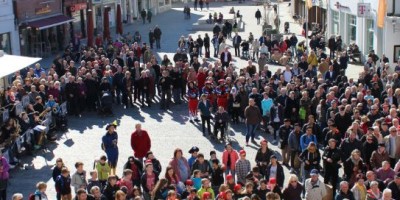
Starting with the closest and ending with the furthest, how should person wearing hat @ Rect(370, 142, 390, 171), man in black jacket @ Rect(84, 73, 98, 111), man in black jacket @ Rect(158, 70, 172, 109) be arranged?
person wearing hat @ Rect(370, 142, 390, 171)
man in black jacket @ Rect(84, 73, 98, 111)
man in black jacket @ Rect(158, 70, 172, 109)

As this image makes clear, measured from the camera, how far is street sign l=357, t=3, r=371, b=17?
1441 inches

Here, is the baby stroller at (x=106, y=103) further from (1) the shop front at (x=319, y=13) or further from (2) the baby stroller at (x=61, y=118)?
(1) the shop front at (x=319, y=13)

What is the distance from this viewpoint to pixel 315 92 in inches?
911

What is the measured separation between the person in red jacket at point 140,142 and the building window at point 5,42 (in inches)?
849

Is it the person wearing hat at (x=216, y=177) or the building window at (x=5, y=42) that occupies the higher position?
the building window at (x=5, y=42)

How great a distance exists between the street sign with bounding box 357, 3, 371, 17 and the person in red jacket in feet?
66.6

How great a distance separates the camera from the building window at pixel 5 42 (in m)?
38.9

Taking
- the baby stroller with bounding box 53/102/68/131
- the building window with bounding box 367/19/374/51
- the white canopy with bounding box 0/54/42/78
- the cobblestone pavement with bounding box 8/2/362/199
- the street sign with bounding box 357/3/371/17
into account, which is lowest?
the cobblestone pavement with bounding box 8/2/362/199

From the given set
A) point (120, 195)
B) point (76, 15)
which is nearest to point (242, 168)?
point (120, 195)

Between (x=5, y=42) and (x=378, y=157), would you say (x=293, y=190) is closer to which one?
(x=378, y=157)

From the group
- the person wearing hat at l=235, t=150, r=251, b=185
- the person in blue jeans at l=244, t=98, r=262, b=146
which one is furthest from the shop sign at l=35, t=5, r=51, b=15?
the person wearing hat at l=235, t=150, r=251, b=185

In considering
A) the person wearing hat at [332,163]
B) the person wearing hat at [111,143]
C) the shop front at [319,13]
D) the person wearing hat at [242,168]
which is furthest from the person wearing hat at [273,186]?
the shop front at [319,13]

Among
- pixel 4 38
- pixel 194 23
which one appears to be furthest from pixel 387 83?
pixel 194 23

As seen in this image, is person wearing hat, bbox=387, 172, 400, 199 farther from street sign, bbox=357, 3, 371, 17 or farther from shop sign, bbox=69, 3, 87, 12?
shop sign, bbox=69, 3, 87, 12
